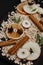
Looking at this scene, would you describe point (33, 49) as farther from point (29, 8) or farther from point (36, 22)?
point (29, 8)

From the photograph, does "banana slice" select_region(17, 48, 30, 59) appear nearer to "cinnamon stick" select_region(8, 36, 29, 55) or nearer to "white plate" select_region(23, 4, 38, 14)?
"cinnamon stick" select_region(8, 36, 29, 55)

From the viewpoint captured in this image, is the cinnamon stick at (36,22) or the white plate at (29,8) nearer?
the cinnamon stick at (36,22)

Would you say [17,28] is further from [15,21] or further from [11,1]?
[11,1]

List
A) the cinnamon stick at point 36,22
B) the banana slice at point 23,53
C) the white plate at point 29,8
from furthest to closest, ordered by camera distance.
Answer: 1. the white plate at point 29,8
2. the cinnamon stick at point 36,22
3. the banana slice at point 23,53

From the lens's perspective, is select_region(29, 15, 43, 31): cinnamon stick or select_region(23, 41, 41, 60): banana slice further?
select_region(29, 15, 43, 31): cinnamon stick

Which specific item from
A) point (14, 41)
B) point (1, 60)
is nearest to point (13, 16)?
point (14, 41)

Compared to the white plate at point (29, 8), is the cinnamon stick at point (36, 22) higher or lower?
lower

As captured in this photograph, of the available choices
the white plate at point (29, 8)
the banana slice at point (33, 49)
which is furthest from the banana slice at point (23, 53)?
the white plate at point (29, 8)

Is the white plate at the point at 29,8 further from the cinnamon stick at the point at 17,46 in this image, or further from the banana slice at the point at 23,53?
the banana slice at the point at 23,53

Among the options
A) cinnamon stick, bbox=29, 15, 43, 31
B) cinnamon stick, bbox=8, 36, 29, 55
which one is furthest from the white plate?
cinnamon stick, bbox=8, 36, 29, 55
